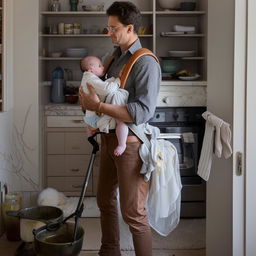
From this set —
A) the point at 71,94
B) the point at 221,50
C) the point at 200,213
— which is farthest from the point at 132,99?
the point at 71,94

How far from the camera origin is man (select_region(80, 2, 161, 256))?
2367 millimetres

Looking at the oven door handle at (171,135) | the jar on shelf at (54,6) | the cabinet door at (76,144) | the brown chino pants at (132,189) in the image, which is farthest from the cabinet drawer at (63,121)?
the brown chino pants at (132,189)

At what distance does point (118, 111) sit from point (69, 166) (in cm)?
226

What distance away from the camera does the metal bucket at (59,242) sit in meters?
2.70

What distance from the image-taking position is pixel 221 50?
8.13 feet

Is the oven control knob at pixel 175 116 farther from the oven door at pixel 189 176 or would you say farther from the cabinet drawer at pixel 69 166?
the cabinet drawer at pixel 69 166

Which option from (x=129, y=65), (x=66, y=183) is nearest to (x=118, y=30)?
(x=129, y=65)

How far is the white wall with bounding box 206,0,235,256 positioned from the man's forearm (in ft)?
1.69

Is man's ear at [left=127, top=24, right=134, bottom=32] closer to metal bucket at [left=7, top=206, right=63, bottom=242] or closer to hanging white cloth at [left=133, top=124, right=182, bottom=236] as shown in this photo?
hanging white cloth at [left=133, top=124, right=182, bottom=236]

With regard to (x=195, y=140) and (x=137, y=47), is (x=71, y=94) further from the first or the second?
(x=137, y=47)

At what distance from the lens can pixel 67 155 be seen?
14.8 ft

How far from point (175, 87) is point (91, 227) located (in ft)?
4.58

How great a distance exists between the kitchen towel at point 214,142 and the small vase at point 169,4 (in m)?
2.46

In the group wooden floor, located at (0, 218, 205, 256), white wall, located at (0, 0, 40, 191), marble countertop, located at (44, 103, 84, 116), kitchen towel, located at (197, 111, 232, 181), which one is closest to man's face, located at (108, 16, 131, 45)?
kitchen towel, located at (197, 111, 232, 181)
